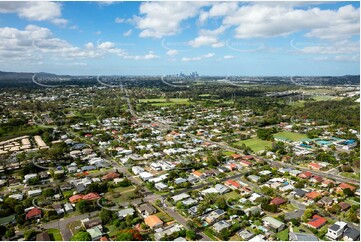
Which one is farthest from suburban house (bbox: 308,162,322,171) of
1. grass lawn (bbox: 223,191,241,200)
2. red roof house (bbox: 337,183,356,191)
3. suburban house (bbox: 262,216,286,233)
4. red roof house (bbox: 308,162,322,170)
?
suburban house (bbox: 262,216,286,233)

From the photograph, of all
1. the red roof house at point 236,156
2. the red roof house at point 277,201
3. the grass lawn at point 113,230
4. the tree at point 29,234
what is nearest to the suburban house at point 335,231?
the red roof house at point 277,201

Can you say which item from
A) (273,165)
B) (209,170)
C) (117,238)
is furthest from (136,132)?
(117,238)

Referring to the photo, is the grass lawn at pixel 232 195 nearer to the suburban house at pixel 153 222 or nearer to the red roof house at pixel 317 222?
the red roof house at pixel 317 222

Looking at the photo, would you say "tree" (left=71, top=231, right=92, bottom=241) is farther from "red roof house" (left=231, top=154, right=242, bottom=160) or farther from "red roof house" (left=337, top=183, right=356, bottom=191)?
"red roof house" (left=337, top=183, right=356, bottom=191)

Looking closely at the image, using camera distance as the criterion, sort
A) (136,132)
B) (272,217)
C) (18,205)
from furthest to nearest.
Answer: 1. (136,132)
2. (18,205)
3. (272,217)

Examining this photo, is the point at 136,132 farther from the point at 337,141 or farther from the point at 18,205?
the point at 337,141

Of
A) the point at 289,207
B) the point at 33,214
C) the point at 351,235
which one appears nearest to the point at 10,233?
the point at 33,214
